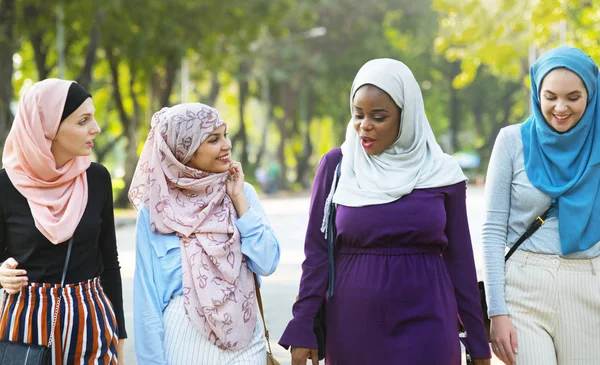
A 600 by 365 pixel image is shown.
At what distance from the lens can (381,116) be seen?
13.5ft

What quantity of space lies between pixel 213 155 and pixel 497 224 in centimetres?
116

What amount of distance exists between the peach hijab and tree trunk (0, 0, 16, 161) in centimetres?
1415

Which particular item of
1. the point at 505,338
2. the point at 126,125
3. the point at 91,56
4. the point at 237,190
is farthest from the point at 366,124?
the point at 126,125

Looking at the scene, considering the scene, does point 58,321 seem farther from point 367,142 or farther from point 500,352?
point 500,352

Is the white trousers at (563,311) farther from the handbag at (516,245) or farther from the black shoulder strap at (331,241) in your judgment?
the black shoulder strap at (331,241)

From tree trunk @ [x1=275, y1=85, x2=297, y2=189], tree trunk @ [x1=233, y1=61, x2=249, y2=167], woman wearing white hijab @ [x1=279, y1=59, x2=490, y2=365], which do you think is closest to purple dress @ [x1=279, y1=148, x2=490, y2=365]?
woman wearing white hijab @ [x1=279, y1=59, x2=490, y2=365]

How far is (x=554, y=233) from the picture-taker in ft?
13.9

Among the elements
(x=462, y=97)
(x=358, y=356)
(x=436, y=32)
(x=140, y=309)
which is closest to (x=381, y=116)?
(x=358, y=356)

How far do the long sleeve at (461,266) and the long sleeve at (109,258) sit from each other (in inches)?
52.4

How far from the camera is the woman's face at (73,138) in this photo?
163 inches

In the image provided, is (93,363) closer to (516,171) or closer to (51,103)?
(51,103)

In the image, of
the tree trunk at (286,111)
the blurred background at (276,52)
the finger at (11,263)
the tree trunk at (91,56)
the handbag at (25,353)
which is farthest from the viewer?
the tree trunk at (286,111)

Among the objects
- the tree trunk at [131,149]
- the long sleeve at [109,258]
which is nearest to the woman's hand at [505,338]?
the long sleeve at [109,258]

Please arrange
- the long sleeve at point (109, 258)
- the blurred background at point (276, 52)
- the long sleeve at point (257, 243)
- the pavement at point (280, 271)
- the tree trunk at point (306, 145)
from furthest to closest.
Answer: the tree trunk at point (306, 145), the blurred background at point (276, 52), the pavement at point (280, 271), the long sleeve at point (109, 258), the long sleeve at point (257, 243)
